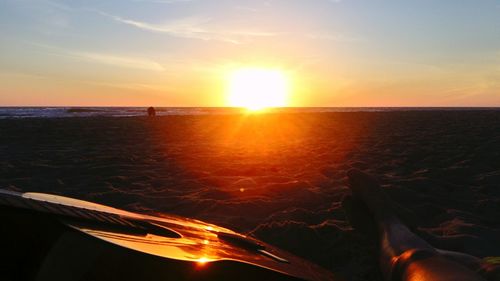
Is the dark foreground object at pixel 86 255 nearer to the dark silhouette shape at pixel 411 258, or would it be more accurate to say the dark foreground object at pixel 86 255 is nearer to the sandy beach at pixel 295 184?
the dark silhouette shape at pixel 411 258

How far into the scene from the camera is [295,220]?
3.66 m

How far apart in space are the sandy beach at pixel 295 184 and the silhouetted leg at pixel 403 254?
22cm

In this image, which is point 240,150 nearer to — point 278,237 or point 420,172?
point 420,172

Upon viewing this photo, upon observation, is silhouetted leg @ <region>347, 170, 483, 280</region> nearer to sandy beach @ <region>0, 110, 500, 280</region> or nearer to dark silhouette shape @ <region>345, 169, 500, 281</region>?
dark silhouette shape @ <region>345, 169, 500, 281</region>

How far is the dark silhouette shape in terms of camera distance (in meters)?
1.86

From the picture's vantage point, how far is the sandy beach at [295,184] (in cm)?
317

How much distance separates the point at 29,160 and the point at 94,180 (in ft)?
7.27

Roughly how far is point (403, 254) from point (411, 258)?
118mm

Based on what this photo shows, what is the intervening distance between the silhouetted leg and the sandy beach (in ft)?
0.71

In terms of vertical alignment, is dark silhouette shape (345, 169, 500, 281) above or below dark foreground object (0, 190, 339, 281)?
below

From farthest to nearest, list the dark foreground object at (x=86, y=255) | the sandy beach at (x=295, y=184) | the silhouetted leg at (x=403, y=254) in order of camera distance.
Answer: the sandy beach at (x=295, y=184), the silhouetted leg at (x=403, y=254), the dark foreground object at (x=86, y=255)

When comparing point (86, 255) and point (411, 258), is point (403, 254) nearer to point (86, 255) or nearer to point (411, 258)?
point (411, 258)

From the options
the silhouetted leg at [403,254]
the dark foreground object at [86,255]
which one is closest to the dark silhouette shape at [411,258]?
the silhouetted leg at [403,254]

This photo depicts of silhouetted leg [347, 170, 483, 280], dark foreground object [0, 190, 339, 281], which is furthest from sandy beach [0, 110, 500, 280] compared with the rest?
dark foreground object [0, 190, 339, 281]
